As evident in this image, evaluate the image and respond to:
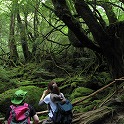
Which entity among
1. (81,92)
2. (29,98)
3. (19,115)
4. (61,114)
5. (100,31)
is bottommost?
(81,92)

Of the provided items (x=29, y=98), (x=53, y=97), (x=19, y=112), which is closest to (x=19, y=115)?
(x=19, y=112)

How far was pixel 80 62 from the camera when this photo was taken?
1488cm

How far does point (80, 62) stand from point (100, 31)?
19.1 feet

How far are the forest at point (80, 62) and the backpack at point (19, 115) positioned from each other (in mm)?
2070

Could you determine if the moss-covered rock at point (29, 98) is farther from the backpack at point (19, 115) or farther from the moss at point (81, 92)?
the backpack at point (19, 115)

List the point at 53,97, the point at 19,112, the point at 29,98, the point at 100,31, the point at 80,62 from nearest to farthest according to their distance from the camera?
the point at 19,112 < the point at 53,97 < the point at 100,31 < the point at 29,98 < the point at 80,62

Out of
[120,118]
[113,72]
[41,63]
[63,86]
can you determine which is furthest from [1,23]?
[120,118]

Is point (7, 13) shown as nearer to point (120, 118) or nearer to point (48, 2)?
point (48, 2)

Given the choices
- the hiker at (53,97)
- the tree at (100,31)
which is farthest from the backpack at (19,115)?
the tree at (100,31)

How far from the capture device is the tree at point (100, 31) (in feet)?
29.0

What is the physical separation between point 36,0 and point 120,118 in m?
7.71

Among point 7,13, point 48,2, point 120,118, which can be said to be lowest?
point 120,118

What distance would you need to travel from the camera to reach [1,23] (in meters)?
21.8

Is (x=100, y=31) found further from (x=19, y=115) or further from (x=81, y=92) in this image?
(x=19, y=115)
